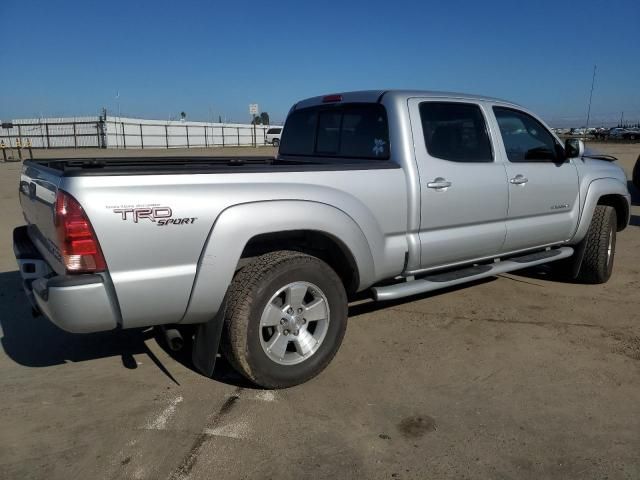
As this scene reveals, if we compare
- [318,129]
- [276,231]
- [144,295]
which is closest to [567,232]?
[318,129]

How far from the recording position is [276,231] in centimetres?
308

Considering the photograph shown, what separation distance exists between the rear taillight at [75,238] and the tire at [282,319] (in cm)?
79

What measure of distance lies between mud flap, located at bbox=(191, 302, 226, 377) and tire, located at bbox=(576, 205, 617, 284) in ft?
13.4

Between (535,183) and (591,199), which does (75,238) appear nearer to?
(535,183)

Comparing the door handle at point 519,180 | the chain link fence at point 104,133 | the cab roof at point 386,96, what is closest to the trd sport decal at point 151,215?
the cab roof at point 386,96

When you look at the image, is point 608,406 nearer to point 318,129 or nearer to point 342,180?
point 342,180

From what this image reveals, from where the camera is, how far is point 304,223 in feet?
10.4

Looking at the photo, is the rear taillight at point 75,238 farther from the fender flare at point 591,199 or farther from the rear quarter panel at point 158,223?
the fender flare at point 591,199

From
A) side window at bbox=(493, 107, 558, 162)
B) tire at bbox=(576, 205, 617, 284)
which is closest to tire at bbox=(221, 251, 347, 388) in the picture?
side window at bbox=(493, 107, 558, 162)

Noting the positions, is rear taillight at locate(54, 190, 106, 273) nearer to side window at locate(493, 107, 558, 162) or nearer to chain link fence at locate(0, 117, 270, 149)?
side window at locate(493, 107, 558, 162)

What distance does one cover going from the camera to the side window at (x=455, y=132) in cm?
403

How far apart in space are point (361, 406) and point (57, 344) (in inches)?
94.2

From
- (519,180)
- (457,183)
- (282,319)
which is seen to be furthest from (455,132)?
(282,319)

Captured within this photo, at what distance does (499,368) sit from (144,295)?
2.40 m
